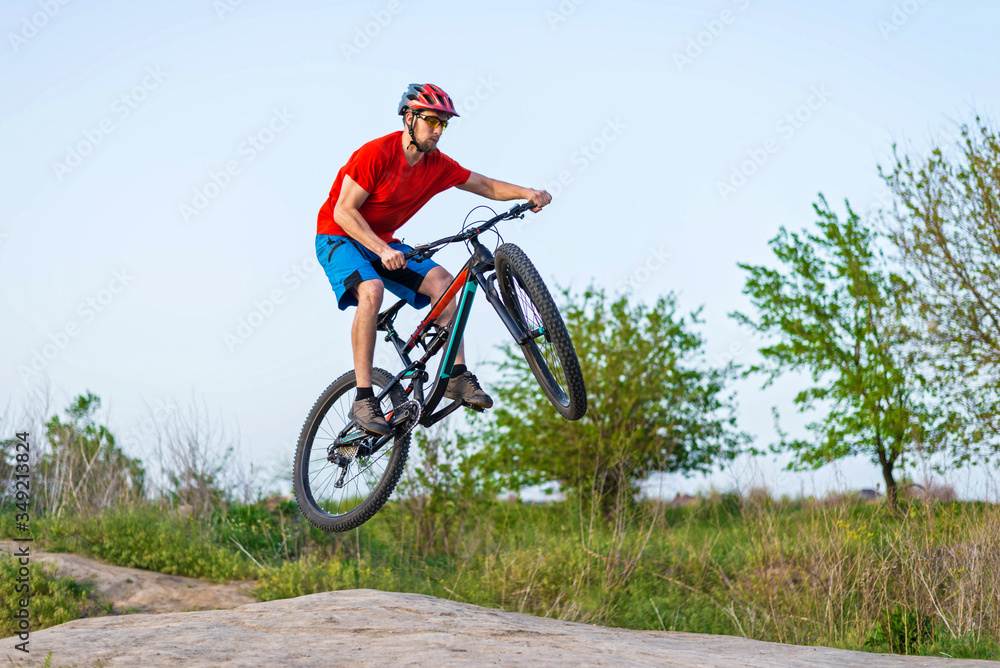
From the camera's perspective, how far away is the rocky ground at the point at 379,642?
164 inches

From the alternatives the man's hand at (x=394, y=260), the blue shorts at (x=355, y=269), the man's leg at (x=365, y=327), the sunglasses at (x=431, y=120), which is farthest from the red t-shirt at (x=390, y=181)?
the man's hand at (x=394, y=260)

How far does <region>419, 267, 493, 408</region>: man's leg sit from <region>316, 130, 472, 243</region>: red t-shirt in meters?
0.41

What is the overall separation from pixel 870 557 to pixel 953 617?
991mm

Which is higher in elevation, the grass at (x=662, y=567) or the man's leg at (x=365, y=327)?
the man's leg at (x=365, y=327)

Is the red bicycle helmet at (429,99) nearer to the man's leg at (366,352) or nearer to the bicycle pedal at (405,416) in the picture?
the man's leg at (366,352)

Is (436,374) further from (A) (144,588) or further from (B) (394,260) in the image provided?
(A) (144,588)

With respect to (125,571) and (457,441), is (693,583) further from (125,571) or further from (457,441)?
(125,571)

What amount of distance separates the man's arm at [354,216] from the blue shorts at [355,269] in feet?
0.51

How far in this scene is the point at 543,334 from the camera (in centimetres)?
439

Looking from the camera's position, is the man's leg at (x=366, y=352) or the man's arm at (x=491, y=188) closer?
the man's leg at (x=366, y=352)

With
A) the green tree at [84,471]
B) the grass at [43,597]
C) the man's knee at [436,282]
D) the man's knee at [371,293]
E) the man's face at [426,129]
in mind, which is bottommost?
the grass at [43,597]

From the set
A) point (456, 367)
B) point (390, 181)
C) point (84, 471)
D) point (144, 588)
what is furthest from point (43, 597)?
point (390, 181)

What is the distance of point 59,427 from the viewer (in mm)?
11680

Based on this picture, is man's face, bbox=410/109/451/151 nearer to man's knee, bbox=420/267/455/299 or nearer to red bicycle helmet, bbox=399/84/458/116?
red bicycle helmet, bbox=399/84/458/116
